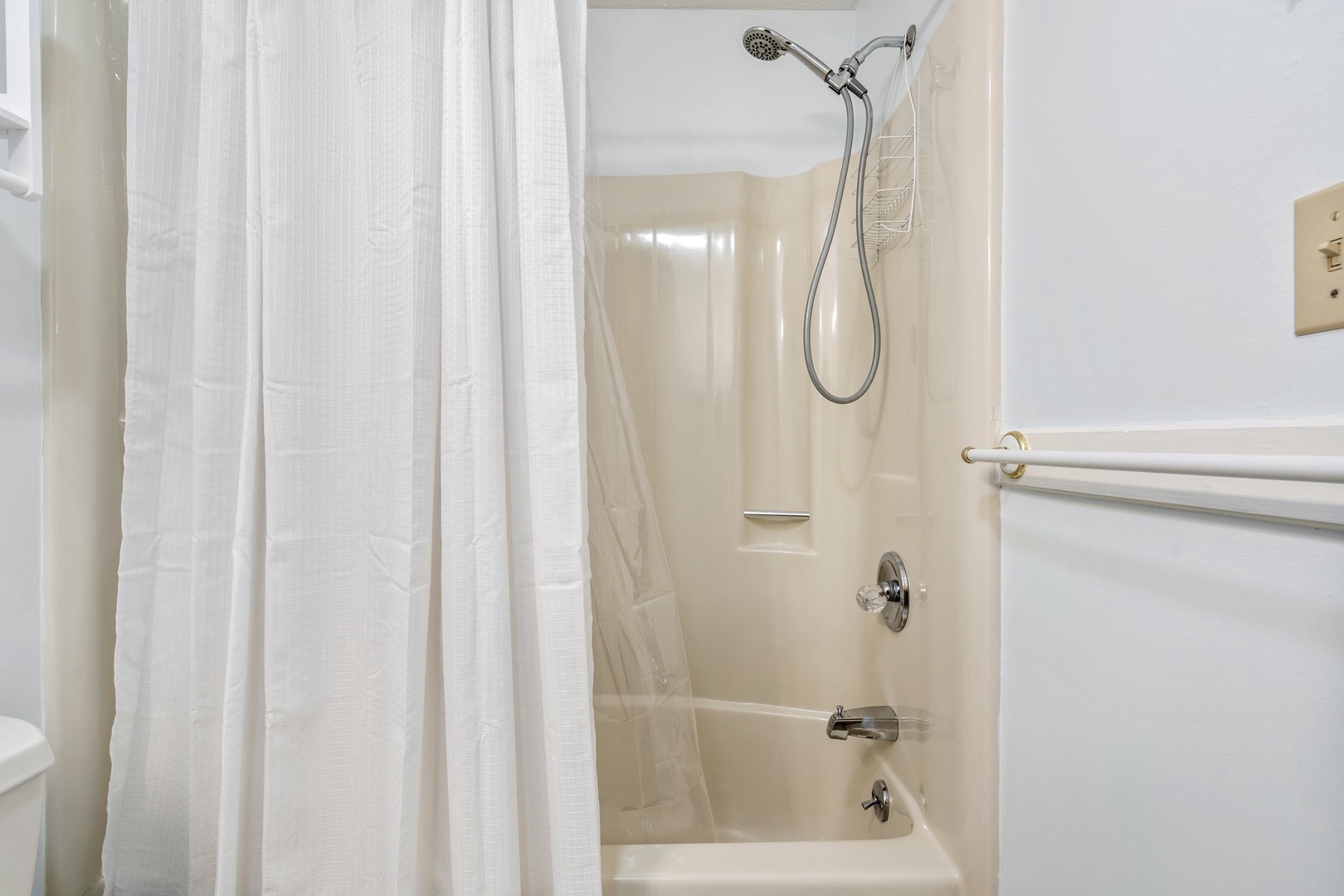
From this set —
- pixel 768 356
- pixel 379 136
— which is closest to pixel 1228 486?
pixel 379 136

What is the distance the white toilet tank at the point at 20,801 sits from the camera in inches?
25.9

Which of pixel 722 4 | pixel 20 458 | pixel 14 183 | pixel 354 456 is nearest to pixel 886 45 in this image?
pixel 722 4

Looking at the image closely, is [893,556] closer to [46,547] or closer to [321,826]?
[321,826]

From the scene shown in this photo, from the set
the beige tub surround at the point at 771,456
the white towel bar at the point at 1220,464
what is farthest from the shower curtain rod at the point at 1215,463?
the beige tub surround at the point at 771,456

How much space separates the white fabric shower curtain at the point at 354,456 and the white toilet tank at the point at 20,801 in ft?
0.45

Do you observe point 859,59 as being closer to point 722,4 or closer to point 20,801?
point 722,4

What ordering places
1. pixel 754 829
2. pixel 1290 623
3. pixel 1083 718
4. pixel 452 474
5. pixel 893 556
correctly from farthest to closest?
pixel 754 829 < pixel 893 556 < pixel 452 474 < pixel 1083 718 < pixel 1290 623

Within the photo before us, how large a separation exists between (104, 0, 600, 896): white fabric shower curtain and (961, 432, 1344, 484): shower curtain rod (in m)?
0.55

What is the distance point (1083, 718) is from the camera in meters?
0.65

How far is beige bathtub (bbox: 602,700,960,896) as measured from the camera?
818 millimetres

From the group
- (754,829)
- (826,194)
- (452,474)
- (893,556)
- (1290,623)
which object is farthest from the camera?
(826,194)

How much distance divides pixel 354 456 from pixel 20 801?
52 cm

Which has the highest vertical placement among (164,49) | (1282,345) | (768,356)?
(164,49)

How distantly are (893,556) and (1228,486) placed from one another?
2.50ft
